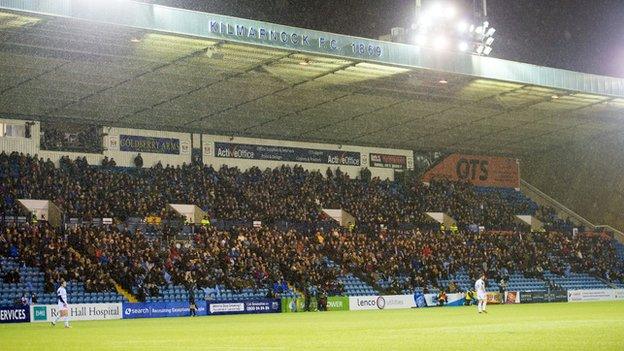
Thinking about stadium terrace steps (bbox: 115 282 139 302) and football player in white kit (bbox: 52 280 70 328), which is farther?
stadium terrace steps (bbox: 115 282 139 302)

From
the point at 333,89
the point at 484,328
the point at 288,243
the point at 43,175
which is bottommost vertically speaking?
the point at 484,328

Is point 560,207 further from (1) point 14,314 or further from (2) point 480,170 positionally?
(1) point 14,314

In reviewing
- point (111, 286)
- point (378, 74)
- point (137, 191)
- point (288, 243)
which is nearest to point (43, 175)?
point (137, 191)

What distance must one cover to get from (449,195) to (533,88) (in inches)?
659

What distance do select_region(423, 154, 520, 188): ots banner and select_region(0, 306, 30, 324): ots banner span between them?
1506 inches

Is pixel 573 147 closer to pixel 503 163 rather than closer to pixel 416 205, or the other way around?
pixel 503 163

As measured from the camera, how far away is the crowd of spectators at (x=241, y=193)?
4953cm

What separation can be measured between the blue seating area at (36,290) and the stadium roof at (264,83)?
30.3ft

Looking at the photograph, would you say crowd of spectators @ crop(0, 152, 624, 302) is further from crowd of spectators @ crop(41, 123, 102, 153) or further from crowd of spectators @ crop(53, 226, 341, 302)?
crowd of spectators @ crop(41, 123, 102, 153)

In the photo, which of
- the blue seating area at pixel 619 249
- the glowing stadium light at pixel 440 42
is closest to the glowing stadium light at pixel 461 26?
the glowing stadium light at pixel 440 42

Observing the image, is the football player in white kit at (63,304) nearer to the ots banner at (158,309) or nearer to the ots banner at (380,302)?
the ots banner at (158,309)

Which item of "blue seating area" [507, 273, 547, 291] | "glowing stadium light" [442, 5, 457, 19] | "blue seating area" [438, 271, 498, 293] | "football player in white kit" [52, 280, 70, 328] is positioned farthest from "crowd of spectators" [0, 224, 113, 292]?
"blue seating area" [507, 273, 547, 291]

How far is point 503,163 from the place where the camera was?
7575cm

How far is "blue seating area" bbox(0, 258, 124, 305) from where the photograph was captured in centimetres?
4072
